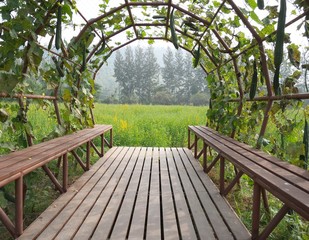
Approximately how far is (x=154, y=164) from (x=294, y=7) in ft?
9.60

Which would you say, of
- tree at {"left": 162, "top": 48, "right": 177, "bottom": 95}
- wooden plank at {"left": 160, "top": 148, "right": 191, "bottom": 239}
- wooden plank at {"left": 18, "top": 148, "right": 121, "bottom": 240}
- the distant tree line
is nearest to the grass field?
wooden plank at {"left": 18, "top": 148, "right": 121, "bottom": 240}

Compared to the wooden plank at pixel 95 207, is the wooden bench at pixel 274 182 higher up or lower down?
higher up

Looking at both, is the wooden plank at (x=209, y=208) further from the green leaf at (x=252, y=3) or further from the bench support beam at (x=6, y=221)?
the green leaf at (x=252, y=3)

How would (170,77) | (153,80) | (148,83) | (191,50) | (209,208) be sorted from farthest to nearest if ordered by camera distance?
(170,77) < (153,80) < (148,83) < (191,50) < (209,208)

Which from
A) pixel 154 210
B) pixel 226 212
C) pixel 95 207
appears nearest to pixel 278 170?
pixel 226 212

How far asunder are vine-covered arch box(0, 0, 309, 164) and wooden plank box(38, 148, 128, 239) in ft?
2.60

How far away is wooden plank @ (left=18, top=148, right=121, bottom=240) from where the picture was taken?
2.03 m

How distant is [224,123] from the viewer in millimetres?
4562

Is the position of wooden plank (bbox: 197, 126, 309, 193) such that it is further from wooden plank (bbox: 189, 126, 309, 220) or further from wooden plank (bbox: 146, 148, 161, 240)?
wooden plank (bbox: 146, 148, 161, 240)

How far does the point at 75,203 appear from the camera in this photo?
2.69 metres

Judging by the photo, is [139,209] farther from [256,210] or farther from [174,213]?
[256,210]

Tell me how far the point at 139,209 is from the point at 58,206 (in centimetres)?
71

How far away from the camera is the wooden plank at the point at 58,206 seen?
2.03m

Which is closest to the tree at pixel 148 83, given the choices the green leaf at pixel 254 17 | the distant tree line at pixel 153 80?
the distant tree line at pixel 153 80
